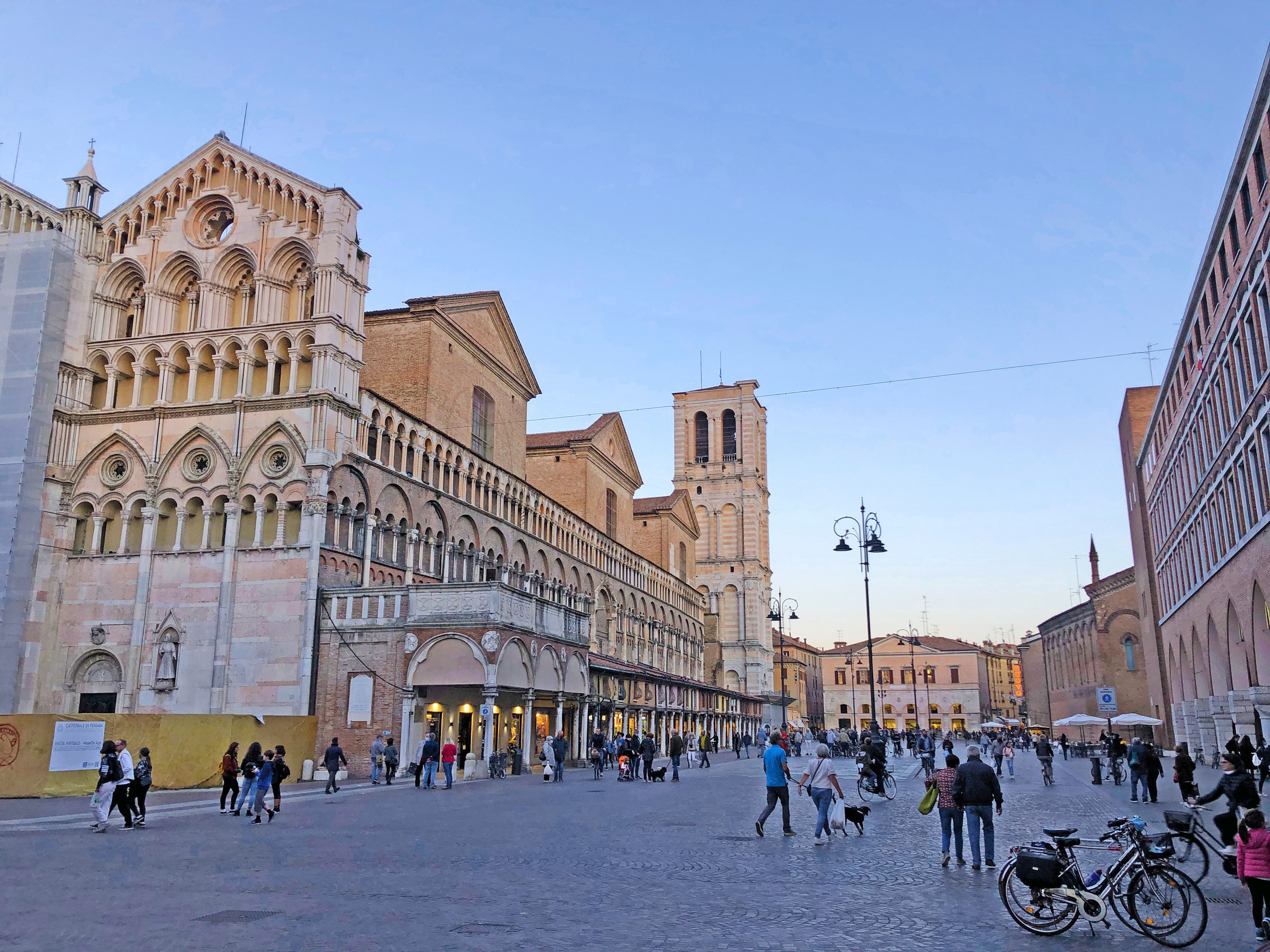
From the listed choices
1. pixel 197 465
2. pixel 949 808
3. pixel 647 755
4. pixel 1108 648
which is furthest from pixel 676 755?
pixel 1108 648

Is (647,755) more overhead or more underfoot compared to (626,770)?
more overhead

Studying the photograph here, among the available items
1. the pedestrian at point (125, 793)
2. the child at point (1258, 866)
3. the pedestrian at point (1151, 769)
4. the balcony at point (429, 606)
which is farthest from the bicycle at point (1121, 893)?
the balcony at point (429, 606)

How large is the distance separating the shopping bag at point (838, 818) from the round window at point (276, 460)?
76.0 ft

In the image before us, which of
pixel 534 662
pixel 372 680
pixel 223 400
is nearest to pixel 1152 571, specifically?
pixel 534 662

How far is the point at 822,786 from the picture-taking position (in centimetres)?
1585

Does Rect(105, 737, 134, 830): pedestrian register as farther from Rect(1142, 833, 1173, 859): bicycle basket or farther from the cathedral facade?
Rect(1142, 833, 1173, 859): bicycle basket

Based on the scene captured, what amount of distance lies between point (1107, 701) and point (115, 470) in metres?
36.0

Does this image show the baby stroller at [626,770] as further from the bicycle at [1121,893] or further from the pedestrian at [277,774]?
the bicycle at [1121,893]

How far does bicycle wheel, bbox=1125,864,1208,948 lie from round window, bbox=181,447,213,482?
3223 cm

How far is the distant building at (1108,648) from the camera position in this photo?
78062mm

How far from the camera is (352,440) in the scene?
34.8 meters

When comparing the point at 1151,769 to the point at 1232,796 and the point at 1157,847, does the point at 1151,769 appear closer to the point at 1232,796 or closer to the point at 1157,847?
the point at 1232,796

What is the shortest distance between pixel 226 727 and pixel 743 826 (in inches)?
647

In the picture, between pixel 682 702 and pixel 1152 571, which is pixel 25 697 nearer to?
pixel 682 702
